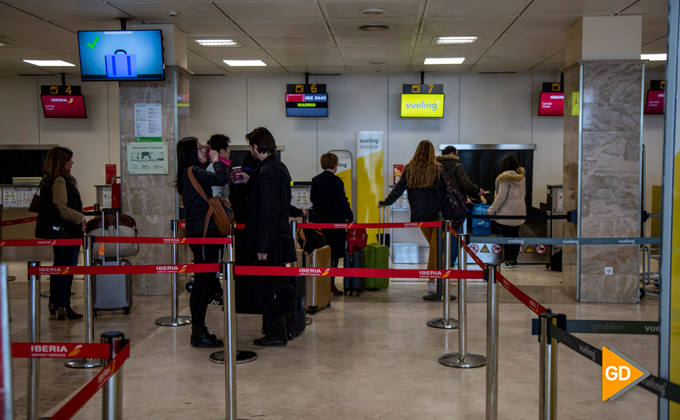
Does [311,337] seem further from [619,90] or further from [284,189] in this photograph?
[619,90]

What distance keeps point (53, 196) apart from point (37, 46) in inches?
151

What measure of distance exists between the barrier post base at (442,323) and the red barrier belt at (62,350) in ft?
12.8

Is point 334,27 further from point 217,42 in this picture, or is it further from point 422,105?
point 422,105

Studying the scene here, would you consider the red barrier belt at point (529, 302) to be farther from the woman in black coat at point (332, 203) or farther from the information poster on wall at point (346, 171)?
the information poster on wall at point (346, 171)

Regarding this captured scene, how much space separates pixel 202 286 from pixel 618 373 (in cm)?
347

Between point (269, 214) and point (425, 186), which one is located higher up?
point (425, 186)

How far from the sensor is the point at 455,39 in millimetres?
8016

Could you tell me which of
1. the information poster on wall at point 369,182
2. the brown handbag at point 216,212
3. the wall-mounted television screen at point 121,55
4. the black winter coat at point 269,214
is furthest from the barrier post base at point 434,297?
the information poster on wall at point 369,182

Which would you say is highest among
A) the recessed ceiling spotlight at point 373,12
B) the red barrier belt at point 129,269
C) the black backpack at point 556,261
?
the recessed ceiling spotlight at point 373,12

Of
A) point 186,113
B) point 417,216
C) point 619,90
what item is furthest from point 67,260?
point 619,90

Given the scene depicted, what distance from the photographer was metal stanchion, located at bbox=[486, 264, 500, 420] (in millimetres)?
3039

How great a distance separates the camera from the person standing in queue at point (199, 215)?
Result: 4734 mm

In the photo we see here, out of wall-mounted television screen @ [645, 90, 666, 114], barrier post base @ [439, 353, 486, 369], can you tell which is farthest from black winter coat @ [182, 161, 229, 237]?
wall-mounted television screen @ [645, 90, 666, 114]

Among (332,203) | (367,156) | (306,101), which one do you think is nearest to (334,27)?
(332,203)
